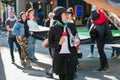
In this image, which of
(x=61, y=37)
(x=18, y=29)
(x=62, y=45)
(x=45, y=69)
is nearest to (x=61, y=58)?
(x=62, y=45)

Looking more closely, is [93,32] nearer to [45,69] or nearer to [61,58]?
[45,69]

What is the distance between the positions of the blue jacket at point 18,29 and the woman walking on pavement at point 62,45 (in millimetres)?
5080

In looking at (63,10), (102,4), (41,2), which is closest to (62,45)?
(63,10)

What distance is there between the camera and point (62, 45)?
6.31 meters

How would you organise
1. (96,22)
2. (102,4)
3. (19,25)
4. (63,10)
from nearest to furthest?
(102,4) → (63,10) → (96,22) → (19,25)

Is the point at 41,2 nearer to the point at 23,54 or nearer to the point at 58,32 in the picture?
the point at 23,54

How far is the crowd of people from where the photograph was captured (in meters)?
6.27

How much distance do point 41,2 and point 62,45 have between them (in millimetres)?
29758

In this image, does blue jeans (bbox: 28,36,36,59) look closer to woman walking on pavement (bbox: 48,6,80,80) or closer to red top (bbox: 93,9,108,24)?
red top (bbox: 93,9,108,24)

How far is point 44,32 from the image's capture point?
12312mm

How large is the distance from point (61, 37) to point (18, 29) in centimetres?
529

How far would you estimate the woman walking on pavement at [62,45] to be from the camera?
20.5 ft

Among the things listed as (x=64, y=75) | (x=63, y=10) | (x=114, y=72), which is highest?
(x=63, y=10)

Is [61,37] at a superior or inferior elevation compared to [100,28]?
superior
